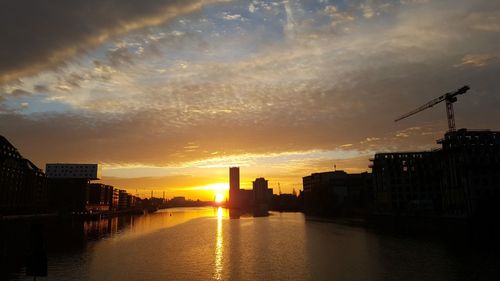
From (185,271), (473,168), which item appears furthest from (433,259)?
(473,168)

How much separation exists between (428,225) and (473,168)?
74.5ft

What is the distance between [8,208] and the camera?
14725 cm

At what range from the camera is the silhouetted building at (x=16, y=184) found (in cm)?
14762

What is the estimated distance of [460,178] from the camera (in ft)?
403

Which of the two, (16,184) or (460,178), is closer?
(460,178)

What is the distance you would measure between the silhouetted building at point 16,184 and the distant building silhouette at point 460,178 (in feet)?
489

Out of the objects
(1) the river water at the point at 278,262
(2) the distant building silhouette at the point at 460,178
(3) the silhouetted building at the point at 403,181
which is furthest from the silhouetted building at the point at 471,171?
(1) the river water at the point at 278,262

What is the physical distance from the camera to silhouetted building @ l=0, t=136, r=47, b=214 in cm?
14762

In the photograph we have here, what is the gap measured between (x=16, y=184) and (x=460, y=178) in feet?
545

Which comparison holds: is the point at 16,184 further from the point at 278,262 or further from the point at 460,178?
the point at 460,178

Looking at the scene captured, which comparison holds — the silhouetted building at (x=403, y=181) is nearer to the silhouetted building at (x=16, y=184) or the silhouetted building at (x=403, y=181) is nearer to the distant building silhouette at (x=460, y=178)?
the distant building silhouette at (x=460, y=178)

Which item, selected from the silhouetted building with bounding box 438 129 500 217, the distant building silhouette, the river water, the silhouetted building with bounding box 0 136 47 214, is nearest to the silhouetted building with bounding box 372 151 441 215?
the distant building silhouette

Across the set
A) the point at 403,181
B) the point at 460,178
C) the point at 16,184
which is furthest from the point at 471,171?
the point at 16,184

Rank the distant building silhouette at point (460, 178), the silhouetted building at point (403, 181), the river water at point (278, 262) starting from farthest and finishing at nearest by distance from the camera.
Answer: the silhouetted building at point (403, 181) < the distant building silhouette at point (460, 178) < the river water at point (278, 262)
